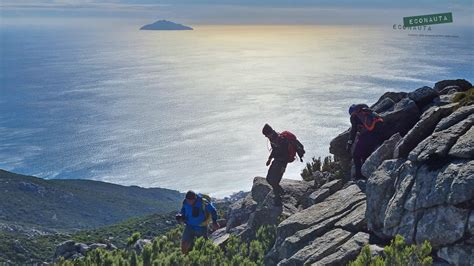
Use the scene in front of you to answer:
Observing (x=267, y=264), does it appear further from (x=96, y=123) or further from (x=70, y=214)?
(x=96, y=123)

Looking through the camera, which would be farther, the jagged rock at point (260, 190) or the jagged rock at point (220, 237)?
the jagged rock at point (260, 190)

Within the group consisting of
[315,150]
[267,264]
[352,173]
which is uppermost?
[352,173]

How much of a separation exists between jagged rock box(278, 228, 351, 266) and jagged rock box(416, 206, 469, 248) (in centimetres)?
228

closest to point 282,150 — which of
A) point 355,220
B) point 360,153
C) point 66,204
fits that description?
point 360,153

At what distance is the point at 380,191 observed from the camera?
13102mm

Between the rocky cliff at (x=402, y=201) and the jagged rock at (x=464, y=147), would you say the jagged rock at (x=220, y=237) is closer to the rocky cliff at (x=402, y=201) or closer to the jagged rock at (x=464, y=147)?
the rocky cliff at (x=402, y=201)

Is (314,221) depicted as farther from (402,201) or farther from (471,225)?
(471,225)

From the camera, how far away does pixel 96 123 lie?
198250mm

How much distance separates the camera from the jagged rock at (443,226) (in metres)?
10.6

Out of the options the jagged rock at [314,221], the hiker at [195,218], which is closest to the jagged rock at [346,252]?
the jagged rock at [314,221]

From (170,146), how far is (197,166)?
69.5 ft

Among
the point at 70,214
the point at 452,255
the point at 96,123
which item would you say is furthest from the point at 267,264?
the point at 96,123

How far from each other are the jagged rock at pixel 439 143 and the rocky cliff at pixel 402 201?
24mm

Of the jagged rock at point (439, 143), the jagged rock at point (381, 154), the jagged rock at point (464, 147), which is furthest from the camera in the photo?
the jagged rock at point (381, 154)
